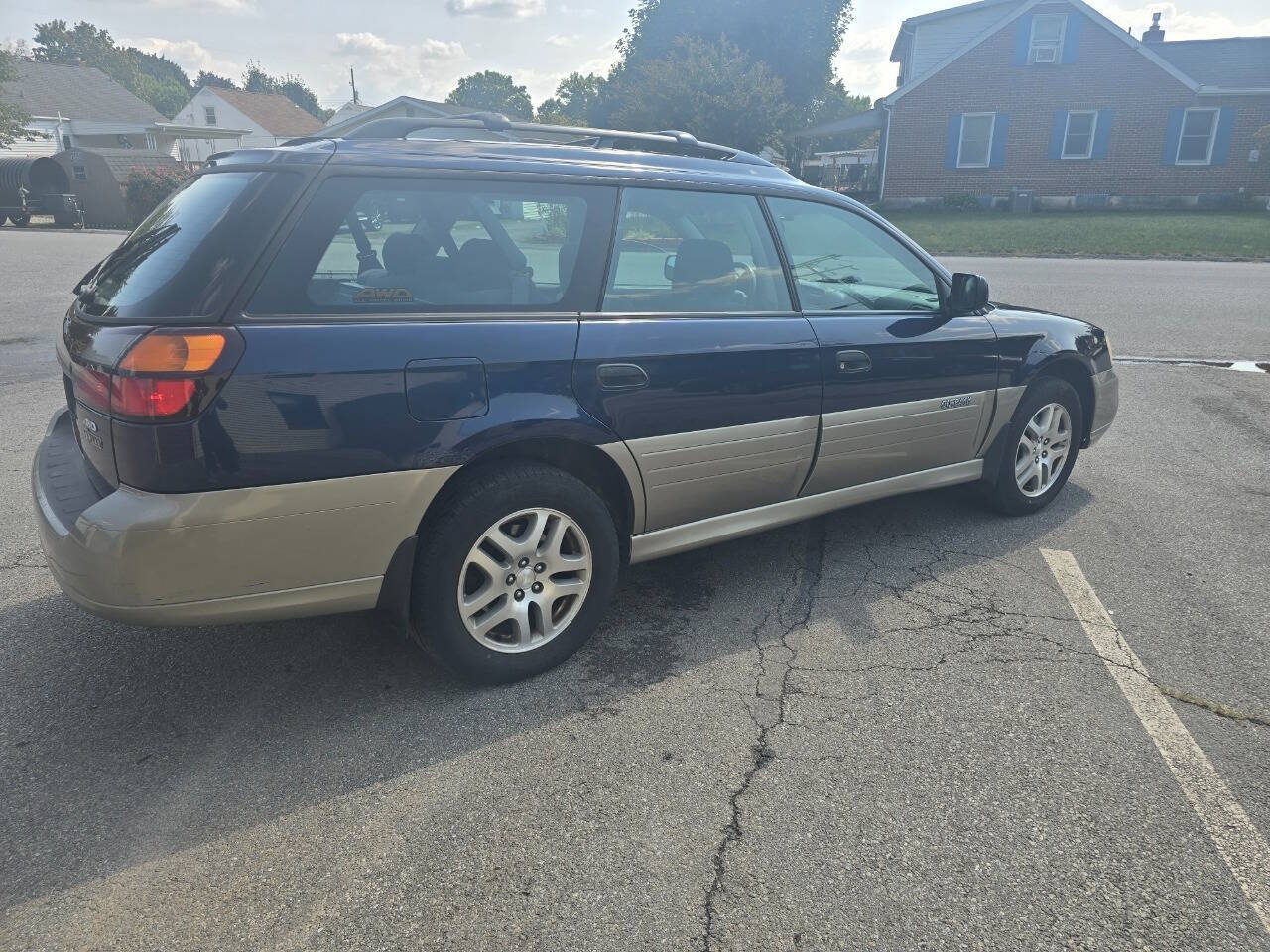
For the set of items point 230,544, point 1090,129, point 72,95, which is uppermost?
point 72,95

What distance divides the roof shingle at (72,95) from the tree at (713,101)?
1474 inches

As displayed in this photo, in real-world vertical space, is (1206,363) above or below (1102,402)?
below

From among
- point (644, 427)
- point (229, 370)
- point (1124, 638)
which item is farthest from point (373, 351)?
point (1124, 638)

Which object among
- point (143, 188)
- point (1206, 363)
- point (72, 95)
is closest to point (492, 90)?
point (72, 95)

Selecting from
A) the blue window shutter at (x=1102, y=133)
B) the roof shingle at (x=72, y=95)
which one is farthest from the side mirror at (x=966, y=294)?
the roof shingle at (x=72, y=95)

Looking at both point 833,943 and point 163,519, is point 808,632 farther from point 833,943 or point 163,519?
point 163,519

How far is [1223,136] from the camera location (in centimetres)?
2738

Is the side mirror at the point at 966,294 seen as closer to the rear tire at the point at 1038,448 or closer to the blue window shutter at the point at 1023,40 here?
the rear tire at the point at 1038,448

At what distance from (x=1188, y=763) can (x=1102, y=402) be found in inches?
107

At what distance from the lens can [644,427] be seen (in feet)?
10.6

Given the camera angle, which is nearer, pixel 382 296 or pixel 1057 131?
pixel 382 296

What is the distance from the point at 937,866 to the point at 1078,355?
11.0ft

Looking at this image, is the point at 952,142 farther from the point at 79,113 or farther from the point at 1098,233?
the point at 79,113

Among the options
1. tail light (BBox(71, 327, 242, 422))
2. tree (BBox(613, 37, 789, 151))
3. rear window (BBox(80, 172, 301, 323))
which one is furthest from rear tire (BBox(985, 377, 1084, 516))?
tree (BBox(613, 37, 789, 151))
